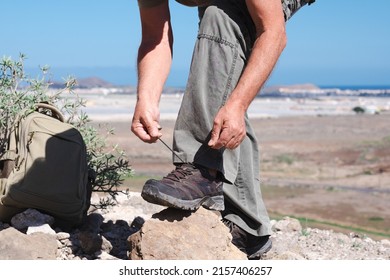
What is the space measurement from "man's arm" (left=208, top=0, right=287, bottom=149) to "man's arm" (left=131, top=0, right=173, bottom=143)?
416mm

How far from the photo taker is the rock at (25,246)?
3.67 m

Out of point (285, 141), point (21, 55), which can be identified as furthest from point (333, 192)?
point (21, 55)

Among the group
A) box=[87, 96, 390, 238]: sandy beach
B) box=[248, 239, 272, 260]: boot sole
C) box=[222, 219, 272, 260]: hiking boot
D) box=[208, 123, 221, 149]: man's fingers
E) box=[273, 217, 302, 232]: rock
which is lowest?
box=[87, 96, 390, 238]: sandy beach

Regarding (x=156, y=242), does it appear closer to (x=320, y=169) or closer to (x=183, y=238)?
(x=183, y=238)

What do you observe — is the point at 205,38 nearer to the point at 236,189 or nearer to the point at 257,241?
the point at 236,189

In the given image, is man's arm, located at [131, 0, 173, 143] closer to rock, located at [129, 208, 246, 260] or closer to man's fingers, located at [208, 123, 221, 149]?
man's fingers, located at [208, 123, 221, 149]

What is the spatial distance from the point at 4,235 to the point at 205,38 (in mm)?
1441

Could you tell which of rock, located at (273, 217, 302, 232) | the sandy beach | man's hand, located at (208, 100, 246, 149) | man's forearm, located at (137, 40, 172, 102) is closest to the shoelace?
man's hand, located at (208, 100, 246, 149)

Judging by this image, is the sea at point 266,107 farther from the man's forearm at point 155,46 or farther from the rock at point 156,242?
the man's forearm at point 155,46

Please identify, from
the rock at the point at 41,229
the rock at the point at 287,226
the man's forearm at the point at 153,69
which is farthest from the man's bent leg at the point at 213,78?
the rock at the point at 287,226

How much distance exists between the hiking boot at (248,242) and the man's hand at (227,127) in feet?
2.51

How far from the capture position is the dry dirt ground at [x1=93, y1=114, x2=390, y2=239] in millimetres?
19141

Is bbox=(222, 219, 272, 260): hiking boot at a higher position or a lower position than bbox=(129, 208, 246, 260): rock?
lower

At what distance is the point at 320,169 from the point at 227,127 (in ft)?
92.0
